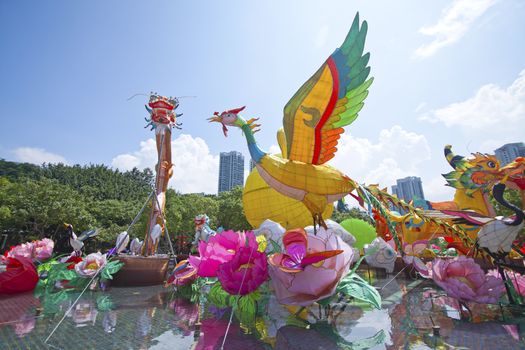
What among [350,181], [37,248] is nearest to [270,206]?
[350,181]

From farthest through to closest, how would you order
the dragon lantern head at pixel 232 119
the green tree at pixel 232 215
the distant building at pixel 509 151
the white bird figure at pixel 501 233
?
the distant building at pixel 509 151 < the green tree at pixel 232 215 < the dragon lantern head at pixel 232 119 < the white bird figure at pixel 501 233

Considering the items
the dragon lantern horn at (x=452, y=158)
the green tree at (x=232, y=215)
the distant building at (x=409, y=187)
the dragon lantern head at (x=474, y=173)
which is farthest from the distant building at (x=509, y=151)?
the green tree at (x=232, y=215)

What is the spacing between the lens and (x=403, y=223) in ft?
33.8

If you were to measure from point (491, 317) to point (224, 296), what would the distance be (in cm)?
380

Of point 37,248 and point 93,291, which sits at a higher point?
point 37,248

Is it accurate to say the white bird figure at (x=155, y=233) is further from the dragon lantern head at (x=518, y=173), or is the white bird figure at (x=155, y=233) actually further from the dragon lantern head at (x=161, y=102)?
the dragon lantern head at (x=518, y=173)

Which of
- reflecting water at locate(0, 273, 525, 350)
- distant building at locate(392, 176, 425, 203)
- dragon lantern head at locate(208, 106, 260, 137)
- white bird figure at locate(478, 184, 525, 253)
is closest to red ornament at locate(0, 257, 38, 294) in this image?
reflecting water at locate(0, 273, 525, 350)

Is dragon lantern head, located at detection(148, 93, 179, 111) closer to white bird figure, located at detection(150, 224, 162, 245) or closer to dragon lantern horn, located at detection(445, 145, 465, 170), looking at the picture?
white bird figure, located at detection(150, 224, 162, 245)

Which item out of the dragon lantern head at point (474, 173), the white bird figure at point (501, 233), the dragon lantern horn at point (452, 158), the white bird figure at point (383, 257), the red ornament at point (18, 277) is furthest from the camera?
the dragon lantern horn at point (452, 158)

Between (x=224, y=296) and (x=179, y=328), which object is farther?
(x=224, y=296)

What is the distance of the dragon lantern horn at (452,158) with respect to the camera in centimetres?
1037

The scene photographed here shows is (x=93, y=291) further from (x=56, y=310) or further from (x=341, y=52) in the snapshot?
(x=341, y=52)

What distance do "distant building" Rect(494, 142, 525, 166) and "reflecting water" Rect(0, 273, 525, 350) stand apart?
120ft

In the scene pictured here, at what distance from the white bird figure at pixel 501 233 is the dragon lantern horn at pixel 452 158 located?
22.3 ft
